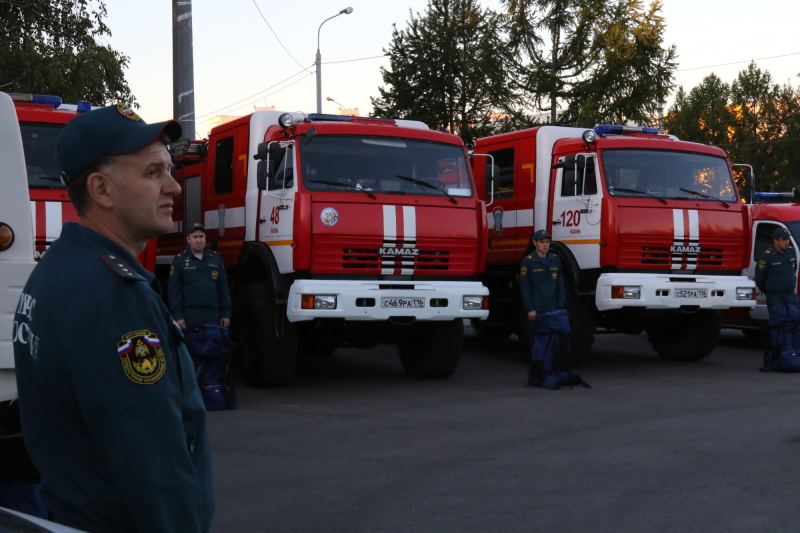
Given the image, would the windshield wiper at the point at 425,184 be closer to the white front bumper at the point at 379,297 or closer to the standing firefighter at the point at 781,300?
the white front bumper at the point at 379,297

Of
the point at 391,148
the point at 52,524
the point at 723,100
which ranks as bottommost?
the point at 52,524

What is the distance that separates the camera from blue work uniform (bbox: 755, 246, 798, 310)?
43.0 feet

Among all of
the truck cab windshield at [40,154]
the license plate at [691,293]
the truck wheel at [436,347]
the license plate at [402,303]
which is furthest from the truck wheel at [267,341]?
the license plate at [691,293]

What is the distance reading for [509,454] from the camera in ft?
25.0

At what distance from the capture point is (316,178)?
428 inches

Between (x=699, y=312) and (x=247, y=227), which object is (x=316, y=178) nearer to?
(x=247, y=227)

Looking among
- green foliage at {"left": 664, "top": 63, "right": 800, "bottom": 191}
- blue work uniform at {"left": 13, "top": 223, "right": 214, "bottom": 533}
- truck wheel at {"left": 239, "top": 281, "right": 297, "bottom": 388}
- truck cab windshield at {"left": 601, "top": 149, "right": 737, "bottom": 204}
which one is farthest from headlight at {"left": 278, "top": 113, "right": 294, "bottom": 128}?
green foliage at {"left": 664, "top": 63, "right": 800, "bottom": 191}

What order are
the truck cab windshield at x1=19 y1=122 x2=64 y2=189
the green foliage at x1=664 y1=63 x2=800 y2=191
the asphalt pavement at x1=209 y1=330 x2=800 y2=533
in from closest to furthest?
the asphalt pavement at x1=209 y1=330 x2=800 y2=533 < the truck cab windshield at x1=19 y1=122 x2=64 y2=189 < the green foliage at x1=664 y1=63 x2=800 y2=191

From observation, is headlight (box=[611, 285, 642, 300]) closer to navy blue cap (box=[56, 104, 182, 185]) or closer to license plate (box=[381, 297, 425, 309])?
license plate (box=[381, 297, 425, 309])

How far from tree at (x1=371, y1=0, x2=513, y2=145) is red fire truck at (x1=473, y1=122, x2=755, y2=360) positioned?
25543 millimetres

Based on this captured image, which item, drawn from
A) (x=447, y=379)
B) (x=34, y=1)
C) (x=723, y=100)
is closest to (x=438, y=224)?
(x=447, y=379)

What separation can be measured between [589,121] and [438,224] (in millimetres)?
25631

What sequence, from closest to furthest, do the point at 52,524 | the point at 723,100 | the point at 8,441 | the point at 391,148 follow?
1. the point at 52,524
2. the point at 8,441
3. the point at 391,148
4. the point at 723,100

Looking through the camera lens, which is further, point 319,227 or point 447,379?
point 447,379
